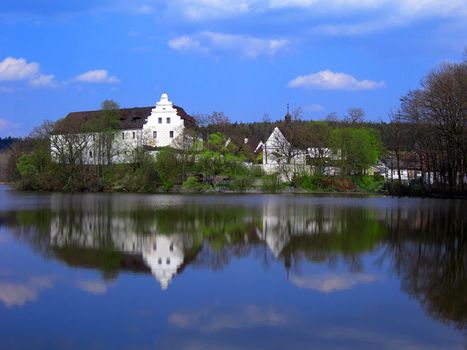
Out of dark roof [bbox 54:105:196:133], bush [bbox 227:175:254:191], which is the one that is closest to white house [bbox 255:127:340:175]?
bush [bbox 227:175:254:191]

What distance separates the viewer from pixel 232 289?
1209cm

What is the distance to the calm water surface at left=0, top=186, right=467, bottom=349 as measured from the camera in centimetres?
871

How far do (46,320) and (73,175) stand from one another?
227ft

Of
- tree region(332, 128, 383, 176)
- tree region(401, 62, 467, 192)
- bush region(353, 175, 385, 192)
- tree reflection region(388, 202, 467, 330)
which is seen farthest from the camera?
tree region(332, 128, 383, 176)

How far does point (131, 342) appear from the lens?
8367mm

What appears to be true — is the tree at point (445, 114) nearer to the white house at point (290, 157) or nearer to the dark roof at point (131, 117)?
the white house at point (290, 157)

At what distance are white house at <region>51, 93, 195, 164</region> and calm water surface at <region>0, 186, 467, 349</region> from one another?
183ft

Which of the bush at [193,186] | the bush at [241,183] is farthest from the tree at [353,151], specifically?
the bush at [193,186]

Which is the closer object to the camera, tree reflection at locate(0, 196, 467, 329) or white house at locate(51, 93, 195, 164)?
tree reflection at locate(0, 196, 467, 329)

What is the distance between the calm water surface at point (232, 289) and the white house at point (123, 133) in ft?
183

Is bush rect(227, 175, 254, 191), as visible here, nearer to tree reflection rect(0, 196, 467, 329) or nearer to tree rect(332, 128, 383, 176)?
tree rect(332, 128, 383, 176)

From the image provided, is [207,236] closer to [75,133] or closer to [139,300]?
[139,300]

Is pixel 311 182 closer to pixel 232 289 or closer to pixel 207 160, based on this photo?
pixel 207 160

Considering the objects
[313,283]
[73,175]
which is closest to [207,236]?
[313,283]
